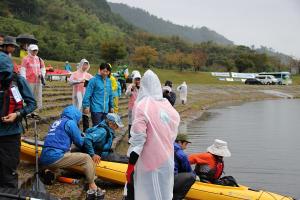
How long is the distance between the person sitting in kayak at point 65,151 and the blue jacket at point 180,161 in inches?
47.1

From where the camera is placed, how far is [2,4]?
64.7 m

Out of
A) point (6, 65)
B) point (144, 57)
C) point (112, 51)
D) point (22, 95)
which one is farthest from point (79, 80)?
point (144, 57)

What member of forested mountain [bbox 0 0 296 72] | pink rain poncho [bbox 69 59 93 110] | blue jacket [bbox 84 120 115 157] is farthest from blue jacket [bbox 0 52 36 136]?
forested mountain [bbox 0 0 296 72]

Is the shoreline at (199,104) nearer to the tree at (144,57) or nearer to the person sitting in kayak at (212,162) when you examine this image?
the person sitting in kayak at (212,162)

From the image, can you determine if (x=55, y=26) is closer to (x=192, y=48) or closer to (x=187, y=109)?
(x=192, y=48)

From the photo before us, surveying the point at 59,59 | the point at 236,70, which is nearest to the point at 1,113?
the point at 59,59

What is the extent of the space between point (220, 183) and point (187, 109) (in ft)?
60.0

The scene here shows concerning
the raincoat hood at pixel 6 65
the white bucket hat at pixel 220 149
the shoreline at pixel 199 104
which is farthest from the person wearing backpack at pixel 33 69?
the raincoat hood at pixel 6 65

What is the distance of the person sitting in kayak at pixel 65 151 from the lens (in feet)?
21.9

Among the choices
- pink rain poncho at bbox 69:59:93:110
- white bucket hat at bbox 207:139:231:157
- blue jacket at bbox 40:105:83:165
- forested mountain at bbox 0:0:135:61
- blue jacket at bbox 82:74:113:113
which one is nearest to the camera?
blue jacket at bbox 40:105:83:165

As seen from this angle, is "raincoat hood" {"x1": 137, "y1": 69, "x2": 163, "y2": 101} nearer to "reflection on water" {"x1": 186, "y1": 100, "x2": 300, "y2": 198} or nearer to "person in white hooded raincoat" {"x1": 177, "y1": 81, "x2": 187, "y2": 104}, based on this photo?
"reflection on water" {"x1": 186, "y1": 100, "x2": 300, "y2": 198}

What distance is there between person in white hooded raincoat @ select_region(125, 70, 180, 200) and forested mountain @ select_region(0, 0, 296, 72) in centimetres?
4575

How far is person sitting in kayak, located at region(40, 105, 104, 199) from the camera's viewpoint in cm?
666

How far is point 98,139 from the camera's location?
7.29 m
